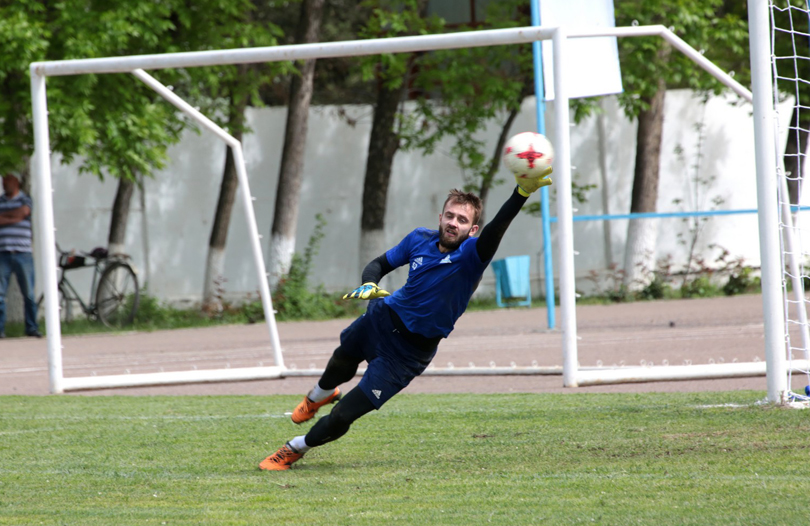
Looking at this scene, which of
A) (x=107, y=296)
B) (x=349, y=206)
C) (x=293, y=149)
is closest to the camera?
(x=107, y=296)

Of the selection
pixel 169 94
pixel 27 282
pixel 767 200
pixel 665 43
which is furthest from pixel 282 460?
pixel 665 43

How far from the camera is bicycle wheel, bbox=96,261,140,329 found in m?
16.1

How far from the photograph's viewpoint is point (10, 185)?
561 inches

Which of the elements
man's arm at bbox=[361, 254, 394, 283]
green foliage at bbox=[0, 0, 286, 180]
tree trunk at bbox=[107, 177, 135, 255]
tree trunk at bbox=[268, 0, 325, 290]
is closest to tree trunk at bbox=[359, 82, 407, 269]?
tree trunk at bbox=[268, 0, 325, 290]

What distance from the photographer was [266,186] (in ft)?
66.6

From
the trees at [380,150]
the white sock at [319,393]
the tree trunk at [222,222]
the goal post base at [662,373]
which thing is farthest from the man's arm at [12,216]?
the white sock at [319,393]

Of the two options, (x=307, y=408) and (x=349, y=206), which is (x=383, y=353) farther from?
(x=349, y=206)

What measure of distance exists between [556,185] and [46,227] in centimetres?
464

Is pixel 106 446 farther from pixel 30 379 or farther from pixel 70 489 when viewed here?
pixel 30 379

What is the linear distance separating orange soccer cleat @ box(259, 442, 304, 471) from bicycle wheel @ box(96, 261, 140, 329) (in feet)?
37.0

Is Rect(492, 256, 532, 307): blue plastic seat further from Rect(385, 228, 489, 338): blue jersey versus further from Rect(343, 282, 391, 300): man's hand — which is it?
Rect(343, 282, 391, 300): man's hand

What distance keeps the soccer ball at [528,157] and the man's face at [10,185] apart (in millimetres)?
10922

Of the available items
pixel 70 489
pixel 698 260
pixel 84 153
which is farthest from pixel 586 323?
pixel 70 489

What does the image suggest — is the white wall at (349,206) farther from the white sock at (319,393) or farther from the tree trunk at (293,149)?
the white sock at (319,393)
